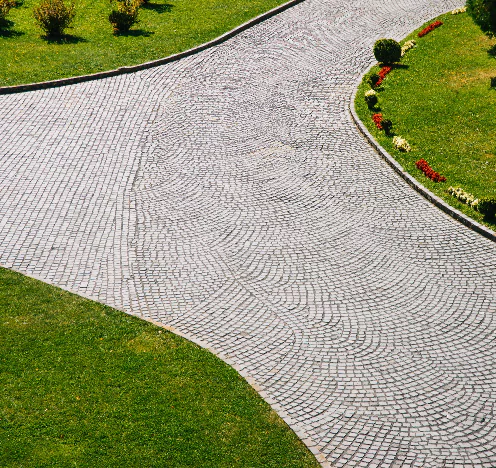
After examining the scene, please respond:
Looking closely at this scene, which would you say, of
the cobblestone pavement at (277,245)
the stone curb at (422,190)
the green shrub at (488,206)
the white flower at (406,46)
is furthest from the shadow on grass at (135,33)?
the green shrub at (488,206)

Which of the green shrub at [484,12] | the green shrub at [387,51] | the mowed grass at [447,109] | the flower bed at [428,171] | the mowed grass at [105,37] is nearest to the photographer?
the flower bed at [428,171]

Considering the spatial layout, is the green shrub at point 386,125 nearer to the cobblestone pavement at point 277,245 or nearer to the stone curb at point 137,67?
the cobblestone pavement at point 277,245

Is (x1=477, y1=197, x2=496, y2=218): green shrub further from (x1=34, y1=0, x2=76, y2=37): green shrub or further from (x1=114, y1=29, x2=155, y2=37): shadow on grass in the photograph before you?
(x1=34, y1=0, x2=76, y2=37): green shrub

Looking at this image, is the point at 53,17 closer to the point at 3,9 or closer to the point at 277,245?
the point at 3,9

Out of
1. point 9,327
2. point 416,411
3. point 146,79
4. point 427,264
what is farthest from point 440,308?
point 146,79

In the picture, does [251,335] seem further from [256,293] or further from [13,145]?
[13,145]

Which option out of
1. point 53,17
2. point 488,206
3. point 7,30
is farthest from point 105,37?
point 488,206
